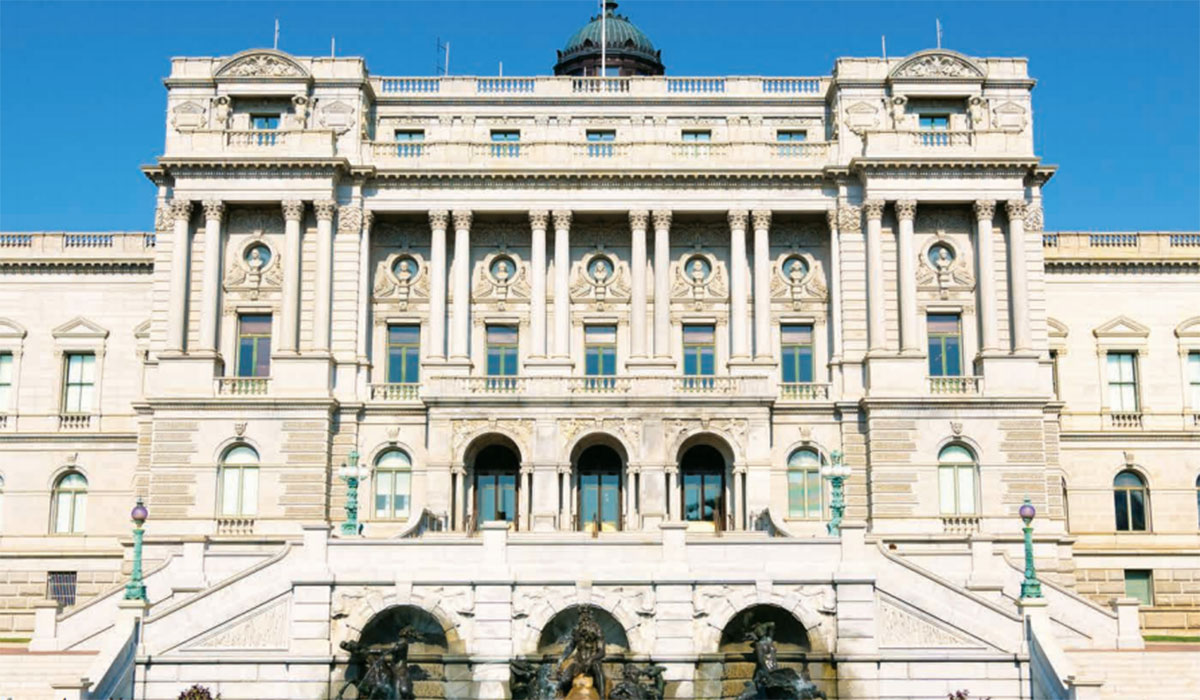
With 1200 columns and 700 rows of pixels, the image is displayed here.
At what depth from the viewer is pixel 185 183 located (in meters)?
58.9

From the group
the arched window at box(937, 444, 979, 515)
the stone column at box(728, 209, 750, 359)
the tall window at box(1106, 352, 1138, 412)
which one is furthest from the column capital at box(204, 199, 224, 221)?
the tall window at box(1106, 352, 1138, 412)

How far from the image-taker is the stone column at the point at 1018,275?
189 feet

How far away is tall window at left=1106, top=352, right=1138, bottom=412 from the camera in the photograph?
65625 millimetres

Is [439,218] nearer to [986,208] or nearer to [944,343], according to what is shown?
[944,343]

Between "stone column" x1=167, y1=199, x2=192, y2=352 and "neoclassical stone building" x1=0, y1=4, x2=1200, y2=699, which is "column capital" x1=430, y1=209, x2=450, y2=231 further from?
"stone column" x1=167, y1=199, x2=192, y2=352

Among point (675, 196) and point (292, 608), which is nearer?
point (292, 608)

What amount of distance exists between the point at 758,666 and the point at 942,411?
1973 centimetres

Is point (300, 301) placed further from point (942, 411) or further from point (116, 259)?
point (942, 411)

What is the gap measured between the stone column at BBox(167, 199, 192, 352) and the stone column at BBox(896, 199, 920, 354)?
94.4ft

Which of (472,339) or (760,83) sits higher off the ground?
(760,83)

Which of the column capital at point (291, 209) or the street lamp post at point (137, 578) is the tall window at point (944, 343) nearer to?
the column capital at point (291, 209)

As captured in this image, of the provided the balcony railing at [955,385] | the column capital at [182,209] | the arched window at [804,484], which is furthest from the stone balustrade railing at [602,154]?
the arched window at [804,484]

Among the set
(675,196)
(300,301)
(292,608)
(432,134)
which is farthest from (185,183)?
(292,608)

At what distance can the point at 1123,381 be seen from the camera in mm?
65875
